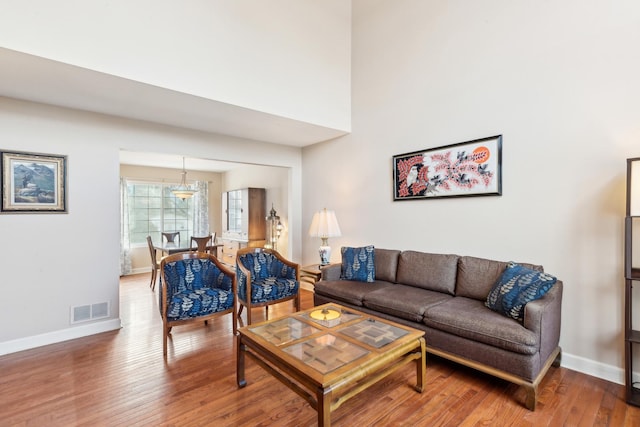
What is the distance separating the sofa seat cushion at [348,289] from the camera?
3.06 metres

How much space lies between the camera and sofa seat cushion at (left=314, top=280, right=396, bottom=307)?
306 centimetres

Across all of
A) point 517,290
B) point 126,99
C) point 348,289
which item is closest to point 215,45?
point 126,99

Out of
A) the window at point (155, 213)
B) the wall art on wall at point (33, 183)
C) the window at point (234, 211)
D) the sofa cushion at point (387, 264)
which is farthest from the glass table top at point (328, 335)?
the window at point (155, 213)

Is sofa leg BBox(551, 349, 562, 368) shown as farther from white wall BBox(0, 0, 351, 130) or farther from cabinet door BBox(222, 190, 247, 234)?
cabinet door BBox(222, 190, 247, 234)

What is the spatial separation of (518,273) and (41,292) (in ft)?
14.3

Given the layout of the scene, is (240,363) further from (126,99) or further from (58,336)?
(126,99)

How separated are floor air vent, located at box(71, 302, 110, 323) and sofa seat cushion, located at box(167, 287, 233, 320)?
0.97m

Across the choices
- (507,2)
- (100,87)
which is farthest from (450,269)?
(100,87)

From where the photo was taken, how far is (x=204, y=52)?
9.19 feet

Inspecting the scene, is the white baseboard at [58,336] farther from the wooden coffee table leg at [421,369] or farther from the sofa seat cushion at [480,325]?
the sofa seat cushion at [480,325]

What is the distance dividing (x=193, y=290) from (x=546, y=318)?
3091 mm

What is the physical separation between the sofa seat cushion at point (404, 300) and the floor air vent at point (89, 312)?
2824mm

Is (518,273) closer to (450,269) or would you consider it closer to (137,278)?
(450,269)

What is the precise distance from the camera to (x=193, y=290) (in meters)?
3.18
